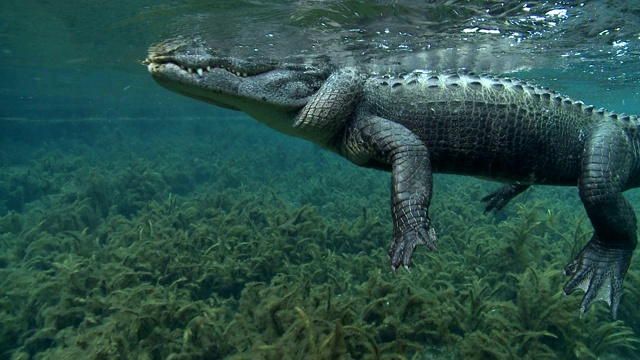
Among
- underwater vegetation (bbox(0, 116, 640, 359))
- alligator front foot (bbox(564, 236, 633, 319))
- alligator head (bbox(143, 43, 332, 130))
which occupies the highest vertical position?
alligator head (bbox(143, 43, 332, 130))

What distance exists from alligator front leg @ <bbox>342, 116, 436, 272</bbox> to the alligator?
2 cm

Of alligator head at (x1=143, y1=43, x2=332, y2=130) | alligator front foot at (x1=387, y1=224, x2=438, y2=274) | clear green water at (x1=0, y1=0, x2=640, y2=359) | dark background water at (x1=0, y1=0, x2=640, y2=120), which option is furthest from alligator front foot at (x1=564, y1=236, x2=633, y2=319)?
dark background water at (x1=0, y1=0, x2=640, y2=120)

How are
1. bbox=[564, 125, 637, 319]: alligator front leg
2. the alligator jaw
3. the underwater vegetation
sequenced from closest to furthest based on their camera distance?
bbox=[564, 125, 637, 319]: alligator front leg
the alligator jaw
the underwater vegetation

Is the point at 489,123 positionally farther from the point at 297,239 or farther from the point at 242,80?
the point at 297,239

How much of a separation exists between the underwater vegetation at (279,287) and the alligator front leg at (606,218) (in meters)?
0.77

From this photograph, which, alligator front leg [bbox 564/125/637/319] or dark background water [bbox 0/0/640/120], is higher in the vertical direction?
dark background water [bbox 0/0/640/120]

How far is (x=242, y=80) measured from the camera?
4039 mm

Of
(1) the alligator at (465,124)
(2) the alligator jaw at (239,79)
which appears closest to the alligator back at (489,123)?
(1) the alligator at (465,124)

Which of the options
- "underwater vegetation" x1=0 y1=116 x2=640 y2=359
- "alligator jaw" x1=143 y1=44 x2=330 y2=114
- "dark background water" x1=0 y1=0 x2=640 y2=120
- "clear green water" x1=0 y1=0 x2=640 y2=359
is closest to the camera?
"alligator jaw" x1=143 y1=44 x2=330 y2=114

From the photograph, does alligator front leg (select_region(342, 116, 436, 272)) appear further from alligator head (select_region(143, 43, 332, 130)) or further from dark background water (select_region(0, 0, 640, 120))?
dark background water (select_region(0, 0, 640, 120))

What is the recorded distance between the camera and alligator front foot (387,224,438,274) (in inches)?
124

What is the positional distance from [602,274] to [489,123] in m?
1.89

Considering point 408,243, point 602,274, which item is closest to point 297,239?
point 408,243

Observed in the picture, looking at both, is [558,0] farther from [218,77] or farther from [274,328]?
[274,328]
